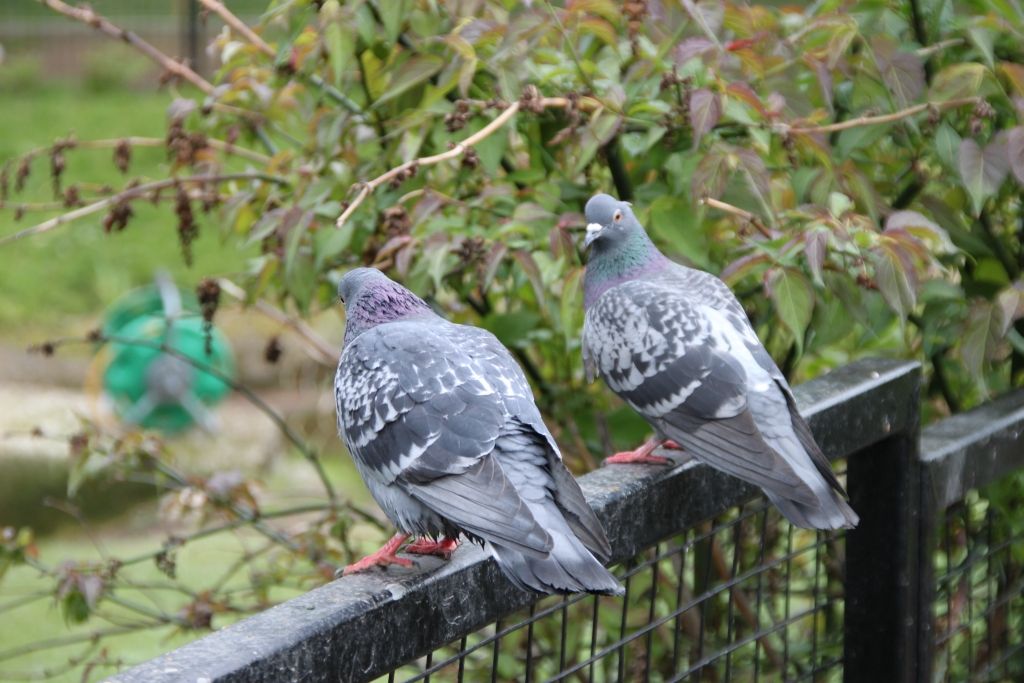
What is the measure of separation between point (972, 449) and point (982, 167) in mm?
491

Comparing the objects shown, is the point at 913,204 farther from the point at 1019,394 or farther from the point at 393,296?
the point at 393,296

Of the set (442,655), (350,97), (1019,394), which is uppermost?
(350,97)

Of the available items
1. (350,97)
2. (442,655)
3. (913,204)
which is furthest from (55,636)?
(913,204)

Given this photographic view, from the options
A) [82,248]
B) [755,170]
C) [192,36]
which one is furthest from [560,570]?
[192,36]

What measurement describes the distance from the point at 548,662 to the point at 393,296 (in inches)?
47.7

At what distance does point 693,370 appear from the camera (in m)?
2.21

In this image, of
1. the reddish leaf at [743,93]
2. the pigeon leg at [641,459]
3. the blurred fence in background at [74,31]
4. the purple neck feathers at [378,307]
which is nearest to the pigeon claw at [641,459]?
the pigeon leg at [641,459]

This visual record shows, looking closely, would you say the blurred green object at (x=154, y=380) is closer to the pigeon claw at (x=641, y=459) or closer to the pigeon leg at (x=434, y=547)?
the pigeon claw at (x=641, y=459)

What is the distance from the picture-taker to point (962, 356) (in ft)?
7.66

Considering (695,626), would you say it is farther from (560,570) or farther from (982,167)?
(560,570)

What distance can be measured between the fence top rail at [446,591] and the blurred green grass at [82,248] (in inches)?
186

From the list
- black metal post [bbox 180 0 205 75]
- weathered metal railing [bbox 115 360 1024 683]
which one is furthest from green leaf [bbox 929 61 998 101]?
black metal post [bbox 180 0 205 75]

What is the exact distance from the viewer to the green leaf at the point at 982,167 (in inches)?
88.6

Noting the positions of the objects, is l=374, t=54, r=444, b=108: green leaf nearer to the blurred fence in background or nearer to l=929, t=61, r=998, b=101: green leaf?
l=929, t=61, r=998, b=101: green leaf
